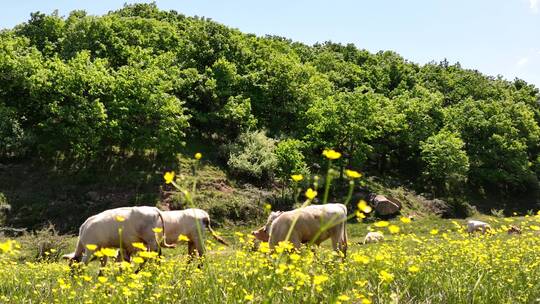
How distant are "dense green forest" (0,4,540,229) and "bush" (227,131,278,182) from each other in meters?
0.15

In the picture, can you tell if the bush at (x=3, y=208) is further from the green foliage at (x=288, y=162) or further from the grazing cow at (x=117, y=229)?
the grazing cow at (x=117, y=229)

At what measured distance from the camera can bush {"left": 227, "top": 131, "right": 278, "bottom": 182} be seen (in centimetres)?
4606

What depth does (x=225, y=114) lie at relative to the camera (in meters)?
51.0

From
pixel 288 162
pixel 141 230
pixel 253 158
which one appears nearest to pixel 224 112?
pixel 253 158

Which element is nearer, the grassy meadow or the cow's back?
the grassy meadow

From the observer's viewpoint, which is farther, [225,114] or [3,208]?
[225,114]

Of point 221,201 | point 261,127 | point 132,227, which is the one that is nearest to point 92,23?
point 261,127

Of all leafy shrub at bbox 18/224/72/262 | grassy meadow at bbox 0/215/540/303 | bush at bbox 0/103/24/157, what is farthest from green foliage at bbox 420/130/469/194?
grassy meadow at bbox 0/215/540/303

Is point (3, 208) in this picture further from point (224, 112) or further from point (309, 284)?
point (309, 284)


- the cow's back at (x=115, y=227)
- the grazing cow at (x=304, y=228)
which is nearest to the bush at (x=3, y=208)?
the cow's back at (x=115, y=227)

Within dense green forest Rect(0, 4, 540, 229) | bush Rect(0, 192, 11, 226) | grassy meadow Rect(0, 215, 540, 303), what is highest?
dense green forest Rect(0, 4, 540, 229)

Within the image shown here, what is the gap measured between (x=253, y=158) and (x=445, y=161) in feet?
79.6

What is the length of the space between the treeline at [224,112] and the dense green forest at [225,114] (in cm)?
15

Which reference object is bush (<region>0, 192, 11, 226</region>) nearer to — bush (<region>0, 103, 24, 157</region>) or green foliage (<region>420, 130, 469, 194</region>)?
bush (<region>0, 103, 24, 157</region>)
